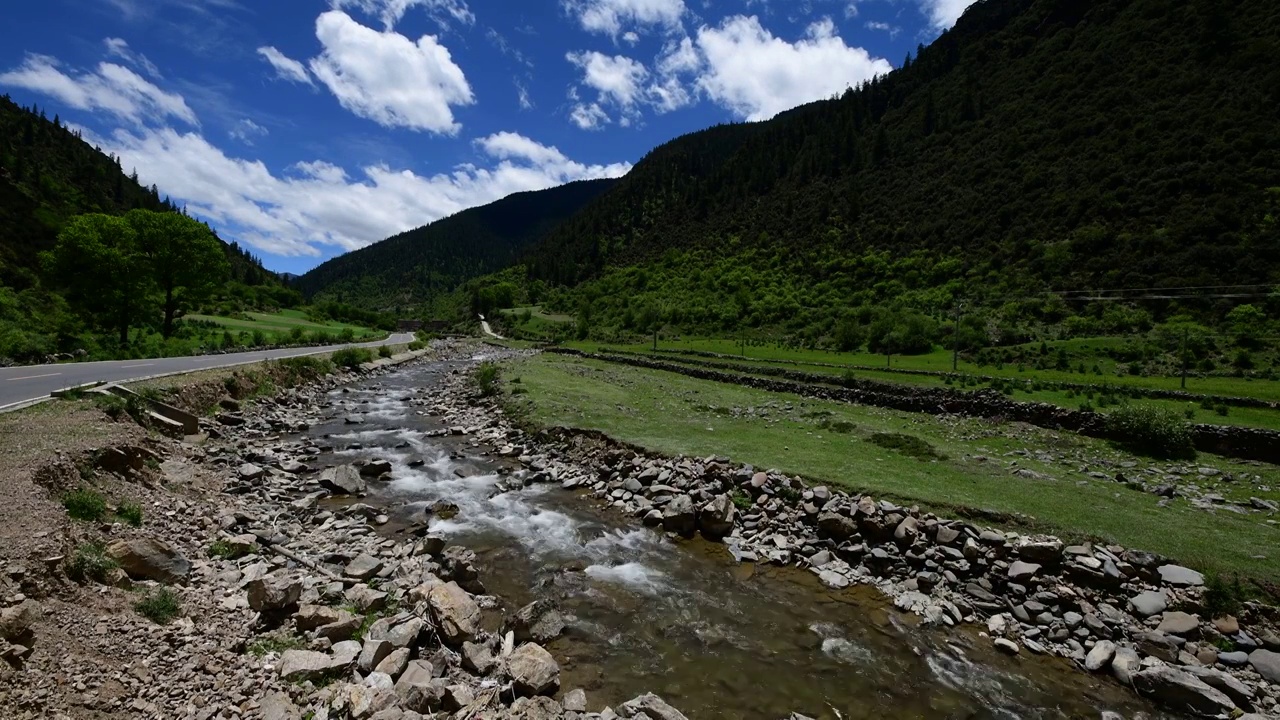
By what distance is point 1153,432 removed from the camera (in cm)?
2055

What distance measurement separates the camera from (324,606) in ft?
27.3

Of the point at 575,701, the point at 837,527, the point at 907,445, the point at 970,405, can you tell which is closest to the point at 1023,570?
the point at 837,527

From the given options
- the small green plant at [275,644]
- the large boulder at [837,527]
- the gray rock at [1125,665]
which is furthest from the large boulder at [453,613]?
the gray rock at [1125,665]

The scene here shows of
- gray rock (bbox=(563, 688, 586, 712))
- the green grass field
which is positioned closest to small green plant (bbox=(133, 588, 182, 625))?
gray rock (bbox=(563, 688, 586, 712))

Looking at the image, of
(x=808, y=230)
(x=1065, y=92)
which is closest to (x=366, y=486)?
(x=808, y=230)

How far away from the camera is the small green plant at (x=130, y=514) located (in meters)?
9.71

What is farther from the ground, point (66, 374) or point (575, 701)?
point (66, 374)

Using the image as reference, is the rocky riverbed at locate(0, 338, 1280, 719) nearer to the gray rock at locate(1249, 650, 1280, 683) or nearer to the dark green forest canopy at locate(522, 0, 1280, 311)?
the gray rock at locate(1249, 650, 1280, 683)

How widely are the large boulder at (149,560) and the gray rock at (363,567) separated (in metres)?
2.45

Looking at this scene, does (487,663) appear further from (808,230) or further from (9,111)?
(9,111)

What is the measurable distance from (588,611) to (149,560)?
730 centimetres

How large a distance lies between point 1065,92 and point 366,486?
14048 cm

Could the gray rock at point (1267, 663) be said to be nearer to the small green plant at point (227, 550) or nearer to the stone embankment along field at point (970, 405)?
the stone embankment along field at point (970, 405)

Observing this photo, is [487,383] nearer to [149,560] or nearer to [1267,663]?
[149,560]
